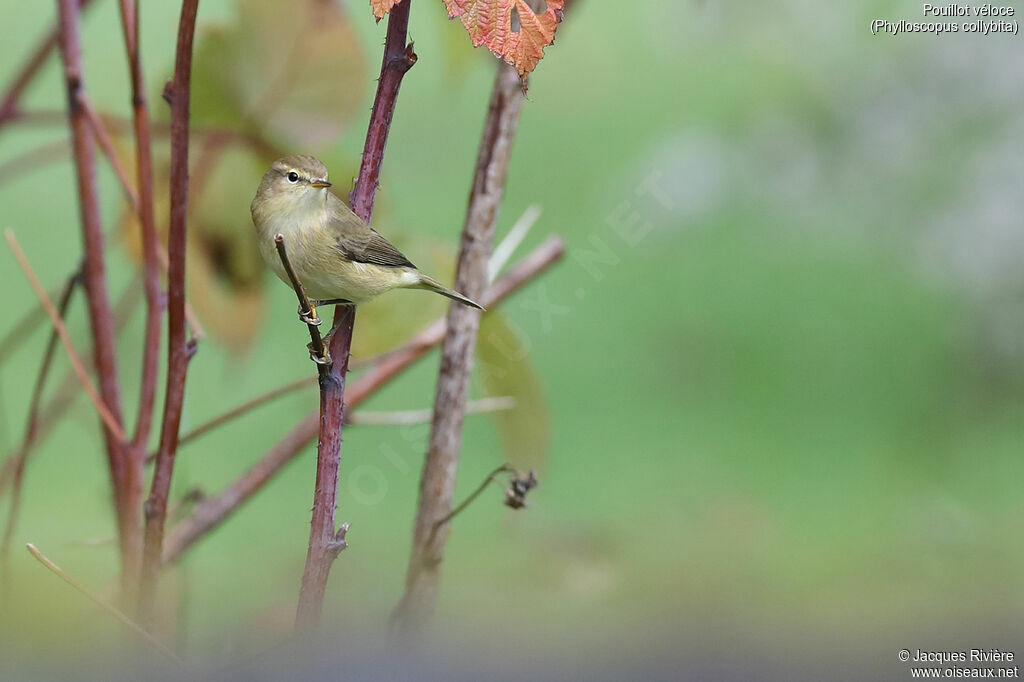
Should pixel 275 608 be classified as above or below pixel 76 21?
below

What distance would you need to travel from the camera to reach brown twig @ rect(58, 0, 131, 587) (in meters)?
0.52

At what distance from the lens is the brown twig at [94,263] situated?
518 mm

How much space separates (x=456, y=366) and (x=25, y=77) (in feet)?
1.03

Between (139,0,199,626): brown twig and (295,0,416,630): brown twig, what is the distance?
0.36ft

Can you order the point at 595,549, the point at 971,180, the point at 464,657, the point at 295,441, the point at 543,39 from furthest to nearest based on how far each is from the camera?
the point at 971,180, the point at 595,549, the point at 295,441, the point at 464,657, the point at 543,39

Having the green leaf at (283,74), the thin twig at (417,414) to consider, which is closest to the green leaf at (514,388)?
the thin twig at (417,414)

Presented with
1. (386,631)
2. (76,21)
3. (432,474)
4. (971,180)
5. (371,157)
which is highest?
(971,180)

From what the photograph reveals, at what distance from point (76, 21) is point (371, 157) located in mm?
295

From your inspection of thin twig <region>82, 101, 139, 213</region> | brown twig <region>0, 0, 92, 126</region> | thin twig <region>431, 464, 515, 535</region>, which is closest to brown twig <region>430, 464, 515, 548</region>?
thin twig <region>431, 464, 515, 535</region>

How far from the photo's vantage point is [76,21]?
0.54m

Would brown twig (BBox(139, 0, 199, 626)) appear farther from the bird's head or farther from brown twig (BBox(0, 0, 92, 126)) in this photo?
brown twig (BBox(0, 0, 92, 126))

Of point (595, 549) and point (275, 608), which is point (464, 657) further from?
point (595, 549)

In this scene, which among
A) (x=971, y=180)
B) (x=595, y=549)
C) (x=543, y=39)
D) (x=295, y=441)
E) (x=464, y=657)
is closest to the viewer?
(x=543, y=39)

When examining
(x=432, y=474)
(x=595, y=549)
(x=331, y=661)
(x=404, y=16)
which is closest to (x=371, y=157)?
(x=404, y=16)
